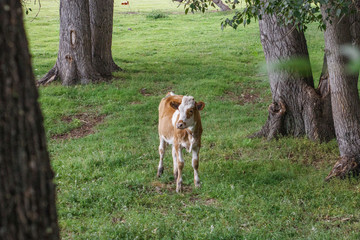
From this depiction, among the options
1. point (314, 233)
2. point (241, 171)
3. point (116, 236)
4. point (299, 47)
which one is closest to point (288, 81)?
point (299, 47)

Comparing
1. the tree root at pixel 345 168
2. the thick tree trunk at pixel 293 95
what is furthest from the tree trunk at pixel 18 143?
the thick tree trunk at pixel 293 95

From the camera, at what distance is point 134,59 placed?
20188mm

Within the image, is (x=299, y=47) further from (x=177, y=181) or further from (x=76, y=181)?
(x=76, y=181)

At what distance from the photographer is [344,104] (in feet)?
25.0

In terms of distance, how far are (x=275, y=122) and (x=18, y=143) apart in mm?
8121

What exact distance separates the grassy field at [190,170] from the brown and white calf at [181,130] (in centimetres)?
37

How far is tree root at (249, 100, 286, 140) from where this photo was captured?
32.0ft

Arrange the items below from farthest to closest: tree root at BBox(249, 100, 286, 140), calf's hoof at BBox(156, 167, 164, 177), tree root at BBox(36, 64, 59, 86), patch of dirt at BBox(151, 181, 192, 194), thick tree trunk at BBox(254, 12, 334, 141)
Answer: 1. tree root at BBox(36, 64, 59, 86)
2. tree root at BBox(249, 100, 286, 140)
3. thick tree trunk at BBox(254, 12, 334, 141)
4. calf's hoof at BBox(156, 167, 164, 177)
5. patch of dirt at BBox(151, 181, 192, 194)

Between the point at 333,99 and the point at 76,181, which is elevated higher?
the point at 333,99

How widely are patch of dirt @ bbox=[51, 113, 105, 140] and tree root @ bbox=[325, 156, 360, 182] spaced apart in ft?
19.7

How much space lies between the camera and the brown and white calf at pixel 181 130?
7.30 meters

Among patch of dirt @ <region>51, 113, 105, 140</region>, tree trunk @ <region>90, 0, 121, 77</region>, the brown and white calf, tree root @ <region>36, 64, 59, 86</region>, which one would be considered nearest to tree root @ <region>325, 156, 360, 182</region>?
the brown and white calf

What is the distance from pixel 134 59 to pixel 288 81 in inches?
455

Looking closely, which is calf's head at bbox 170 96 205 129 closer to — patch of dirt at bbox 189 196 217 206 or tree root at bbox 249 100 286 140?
patch of dirt at bbox 189 196 217 206
